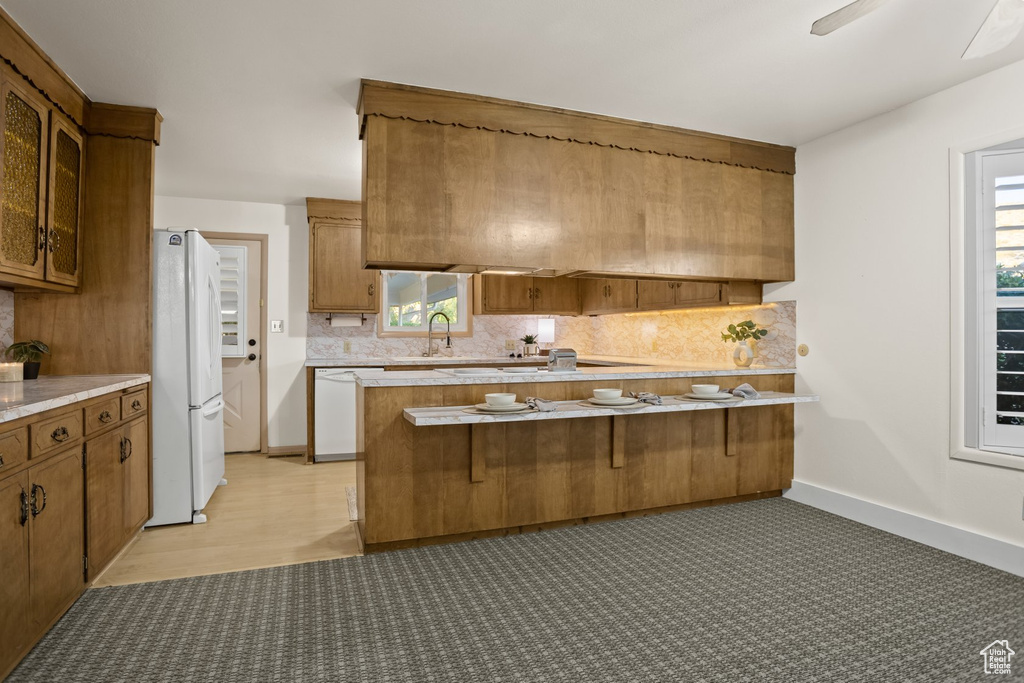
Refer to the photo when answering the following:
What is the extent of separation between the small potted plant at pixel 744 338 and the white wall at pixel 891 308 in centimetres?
29

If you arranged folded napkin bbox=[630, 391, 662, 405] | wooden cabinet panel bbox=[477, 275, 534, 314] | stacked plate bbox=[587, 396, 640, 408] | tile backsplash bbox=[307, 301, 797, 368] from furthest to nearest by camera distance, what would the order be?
wooden cabinet panel bbox=[477, 275, 534, 314]
tile backsplash bbox=[307, 301, 797, 368]
folded napkin bbox=[630, 391, 662, 405]
stacked plate bbox=[587, 396, 640, 408]

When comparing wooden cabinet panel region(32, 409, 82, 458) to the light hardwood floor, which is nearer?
wooden cabinet panel region(32, 409, 82, 458)

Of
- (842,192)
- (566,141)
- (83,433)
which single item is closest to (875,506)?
(842,192)

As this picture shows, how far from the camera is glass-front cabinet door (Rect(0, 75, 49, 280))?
2391 millimetres

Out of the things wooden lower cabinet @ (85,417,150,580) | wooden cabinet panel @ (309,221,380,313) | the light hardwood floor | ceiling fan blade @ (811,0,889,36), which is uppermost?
ceiling fan blade @ (811,0,889,36)

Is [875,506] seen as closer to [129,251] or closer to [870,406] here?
[870,406]

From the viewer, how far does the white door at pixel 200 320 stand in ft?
11.2

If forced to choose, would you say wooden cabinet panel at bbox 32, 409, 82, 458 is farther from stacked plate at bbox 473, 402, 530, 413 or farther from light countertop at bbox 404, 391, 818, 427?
stacked plate at bbox 473, 402, 530, 413

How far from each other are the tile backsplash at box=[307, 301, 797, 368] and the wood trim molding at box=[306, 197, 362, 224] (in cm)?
95

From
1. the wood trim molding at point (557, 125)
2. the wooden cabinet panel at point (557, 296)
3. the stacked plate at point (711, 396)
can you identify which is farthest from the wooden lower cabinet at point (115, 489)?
the wooden cabinet panel at point (557, 296)

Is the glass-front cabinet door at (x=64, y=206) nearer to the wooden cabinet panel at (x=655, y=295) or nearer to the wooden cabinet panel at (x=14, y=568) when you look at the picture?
the wooden cabinet panel at (x=14, y=568)

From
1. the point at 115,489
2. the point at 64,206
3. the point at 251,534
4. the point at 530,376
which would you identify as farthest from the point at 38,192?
the point at 530,376

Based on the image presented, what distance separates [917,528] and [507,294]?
3953 millimetres

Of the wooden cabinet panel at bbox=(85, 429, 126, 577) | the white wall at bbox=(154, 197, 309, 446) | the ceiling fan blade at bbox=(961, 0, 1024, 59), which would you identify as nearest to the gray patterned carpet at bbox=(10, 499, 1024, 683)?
the wooden cabinet panel at bbox=(85, 429, 126, 577)
